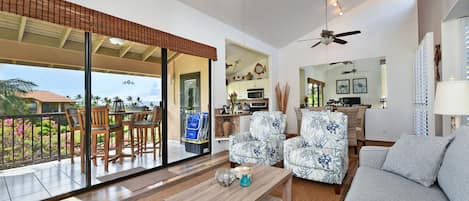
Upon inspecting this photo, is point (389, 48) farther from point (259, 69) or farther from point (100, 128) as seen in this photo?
point (100, 128)

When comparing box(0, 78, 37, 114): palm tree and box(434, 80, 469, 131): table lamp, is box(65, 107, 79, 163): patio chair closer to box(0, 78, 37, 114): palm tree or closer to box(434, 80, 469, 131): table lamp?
box(0, 78, 37, 114): palm tree

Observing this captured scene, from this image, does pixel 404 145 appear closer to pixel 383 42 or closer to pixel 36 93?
pixel 36 93

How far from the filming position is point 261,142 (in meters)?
3.19

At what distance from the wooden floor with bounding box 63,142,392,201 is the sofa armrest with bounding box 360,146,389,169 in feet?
1.78

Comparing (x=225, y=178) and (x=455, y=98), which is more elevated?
(x=455, y=98)

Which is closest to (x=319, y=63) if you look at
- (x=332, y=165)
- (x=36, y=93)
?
(x=332, y=165)

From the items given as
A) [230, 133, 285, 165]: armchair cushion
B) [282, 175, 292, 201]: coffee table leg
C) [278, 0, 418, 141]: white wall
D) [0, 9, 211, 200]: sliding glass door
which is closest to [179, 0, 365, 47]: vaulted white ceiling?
[278, 0, 418, 141]: white wall

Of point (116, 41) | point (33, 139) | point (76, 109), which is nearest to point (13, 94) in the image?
point (76, 109)

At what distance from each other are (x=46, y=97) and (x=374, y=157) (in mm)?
3828

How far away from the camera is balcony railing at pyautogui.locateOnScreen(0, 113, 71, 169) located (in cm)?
252

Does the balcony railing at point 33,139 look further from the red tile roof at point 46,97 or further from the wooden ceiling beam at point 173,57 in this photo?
the wooden ceiling beam at point 173,57

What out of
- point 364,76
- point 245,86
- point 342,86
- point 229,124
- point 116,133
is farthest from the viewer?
point 342,86

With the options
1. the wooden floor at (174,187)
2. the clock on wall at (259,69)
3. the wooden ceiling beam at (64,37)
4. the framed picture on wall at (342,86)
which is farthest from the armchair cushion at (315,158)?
the framed picture on wall at (342,86)

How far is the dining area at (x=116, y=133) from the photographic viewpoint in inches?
114
